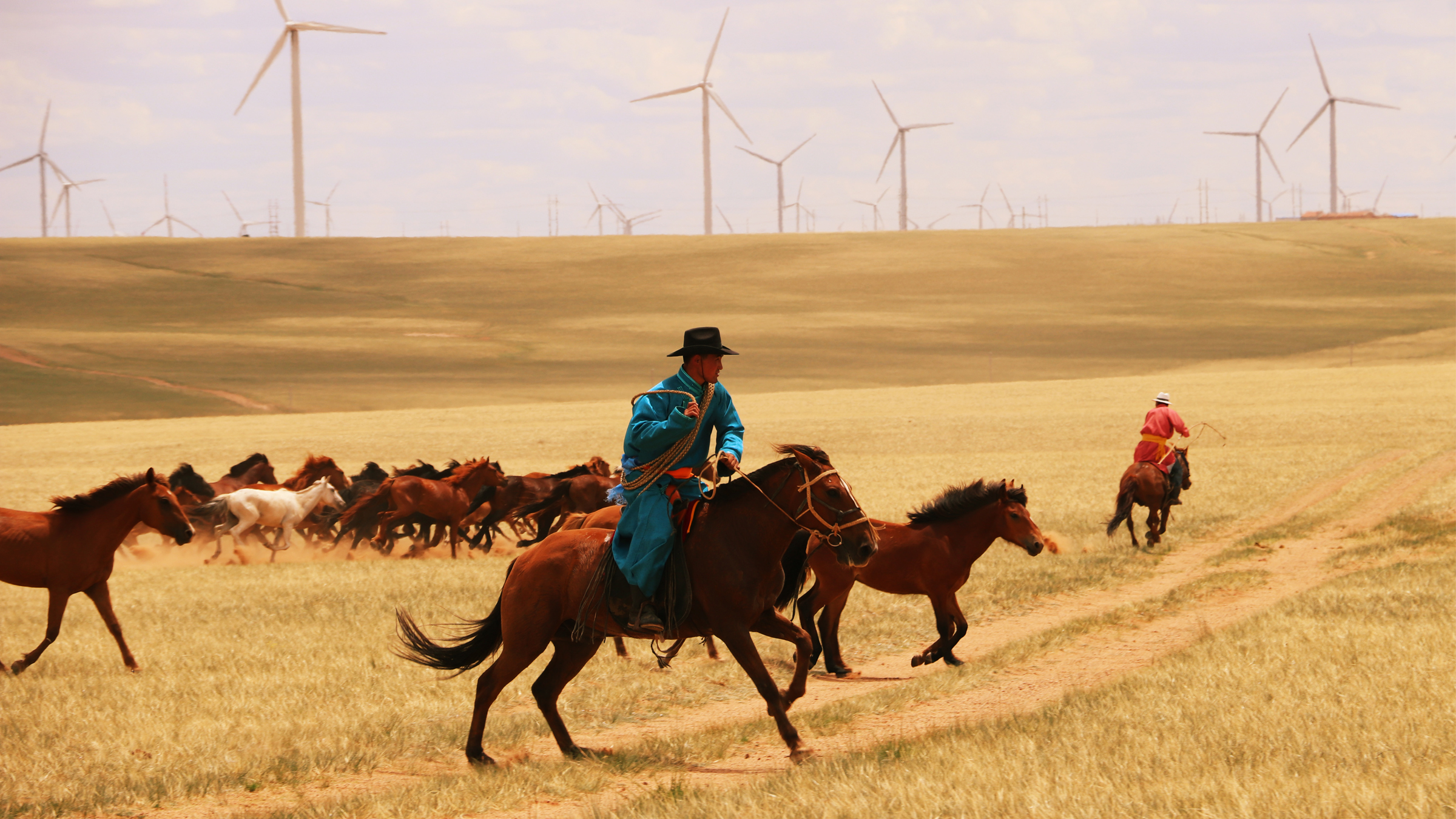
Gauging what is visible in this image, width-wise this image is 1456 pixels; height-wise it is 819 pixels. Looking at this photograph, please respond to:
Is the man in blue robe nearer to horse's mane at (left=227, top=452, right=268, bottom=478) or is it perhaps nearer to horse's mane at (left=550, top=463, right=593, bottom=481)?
horse's mane at (left=550, top=463, right=593, bottom=481)

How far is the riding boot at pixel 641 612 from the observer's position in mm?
7352

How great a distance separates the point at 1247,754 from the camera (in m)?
6.75

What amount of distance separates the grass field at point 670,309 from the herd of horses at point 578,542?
3753cm

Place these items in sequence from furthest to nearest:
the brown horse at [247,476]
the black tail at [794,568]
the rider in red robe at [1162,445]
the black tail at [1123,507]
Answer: the brown horse at [247,476] → the rider in red robe at [1162,445] → the black tail at [1123,507] → the black tail at [794,568]

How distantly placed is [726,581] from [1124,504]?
1207cm

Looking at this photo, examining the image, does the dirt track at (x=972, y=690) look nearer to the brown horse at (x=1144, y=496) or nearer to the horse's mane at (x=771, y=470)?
the brown horse at (x=1144, y=496)

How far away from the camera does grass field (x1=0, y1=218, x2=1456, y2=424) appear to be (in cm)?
6456

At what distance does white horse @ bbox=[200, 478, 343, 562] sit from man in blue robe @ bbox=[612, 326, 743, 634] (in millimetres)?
13289

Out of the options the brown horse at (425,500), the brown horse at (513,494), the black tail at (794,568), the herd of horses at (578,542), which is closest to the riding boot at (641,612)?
the herd of horses at (578,542)

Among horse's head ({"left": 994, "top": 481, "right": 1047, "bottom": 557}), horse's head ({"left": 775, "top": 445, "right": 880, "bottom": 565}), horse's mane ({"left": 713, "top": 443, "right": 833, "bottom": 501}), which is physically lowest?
horse's head ({"left": 994, "top": 481, "right": 1047, "bottom": 557})

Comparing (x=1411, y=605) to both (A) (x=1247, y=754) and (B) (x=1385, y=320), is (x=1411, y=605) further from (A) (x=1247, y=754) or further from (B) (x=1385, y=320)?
(B) (x=1385, y=320)

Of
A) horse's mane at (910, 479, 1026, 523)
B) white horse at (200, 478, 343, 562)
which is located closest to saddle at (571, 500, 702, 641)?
horse's mane at (910, 479, 1026, 523)

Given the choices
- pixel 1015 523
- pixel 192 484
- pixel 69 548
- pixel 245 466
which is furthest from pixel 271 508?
pixel 1015 523

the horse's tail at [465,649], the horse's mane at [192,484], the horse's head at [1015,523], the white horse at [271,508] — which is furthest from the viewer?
the horse's mane at [192,484]
